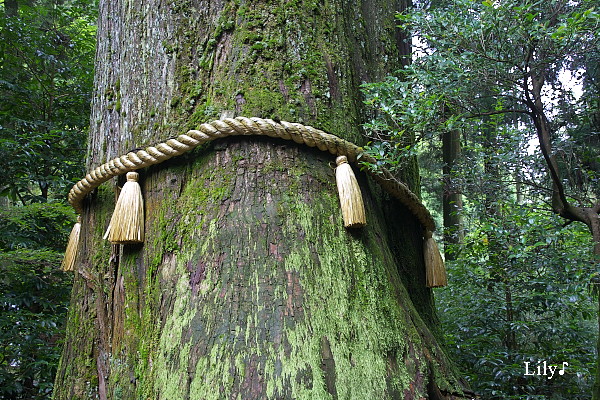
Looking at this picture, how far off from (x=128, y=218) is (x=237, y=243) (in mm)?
393

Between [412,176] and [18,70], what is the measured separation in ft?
13.3

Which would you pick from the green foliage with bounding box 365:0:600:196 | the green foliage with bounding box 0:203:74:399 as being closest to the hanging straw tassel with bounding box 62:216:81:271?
the green foliage with bounding box 365:0:600:196

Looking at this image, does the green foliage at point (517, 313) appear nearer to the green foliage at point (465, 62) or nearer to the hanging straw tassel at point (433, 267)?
the hanging straw tassel at point (433, 267)

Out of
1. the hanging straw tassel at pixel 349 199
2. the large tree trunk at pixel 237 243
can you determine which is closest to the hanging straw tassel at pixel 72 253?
the large tree trunk at pixel 237 243

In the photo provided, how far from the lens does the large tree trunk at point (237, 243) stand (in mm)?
1229

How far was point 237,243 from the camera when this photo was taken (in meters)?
1.35

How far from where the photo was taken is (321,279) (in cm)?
134

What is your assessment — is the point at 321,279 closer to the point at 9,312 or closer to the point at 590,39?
the point at 590,39

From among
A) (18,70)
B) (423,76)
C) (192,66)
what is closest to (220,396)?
(192,66)

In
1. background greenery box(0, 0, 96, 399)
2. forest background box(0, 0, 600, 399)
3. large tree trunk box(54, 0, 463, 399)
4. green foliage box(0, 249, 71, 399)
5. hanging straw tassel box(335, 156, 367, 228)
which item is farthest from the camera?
background greenery box(0, 0, 96, 399)

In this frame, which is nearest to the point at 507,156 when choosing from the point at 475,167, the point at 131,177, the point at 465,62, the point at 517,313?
the point at 475,167

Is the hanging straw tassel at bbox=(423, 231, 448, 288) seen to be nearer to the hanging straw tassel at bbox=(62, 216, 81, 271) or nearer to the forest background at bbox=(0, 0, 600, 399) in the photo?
the forest background at bbox=(0, 0, 600, 399)

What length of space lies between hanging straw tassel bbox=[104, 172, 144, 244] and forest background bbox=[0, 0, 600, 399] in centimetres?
84

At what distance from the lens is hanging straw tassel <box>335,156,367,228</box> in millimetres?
1455
